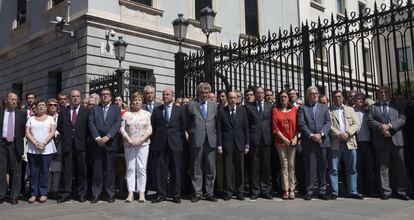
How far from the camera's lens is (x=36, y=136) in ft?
26.4

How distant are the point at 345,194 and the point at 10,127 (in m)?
6.56

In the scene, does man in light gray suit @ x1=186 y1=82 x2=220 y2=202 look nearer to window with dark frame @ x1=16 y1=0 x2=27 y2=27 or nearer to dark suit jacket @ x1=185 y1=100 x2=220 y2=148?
dark suit jacket @ x1=185 y1=100 x2=220 y2=148

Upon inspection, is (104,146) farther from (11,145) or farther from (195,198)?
(195,198)

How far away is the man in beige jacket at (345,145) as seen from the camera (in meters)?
7.95

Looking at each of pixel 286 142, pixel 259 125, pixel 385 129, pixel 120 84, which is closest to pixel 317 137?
pixel 286 142

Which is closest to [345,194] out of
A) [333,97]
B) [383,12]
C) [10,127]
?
[333,97]

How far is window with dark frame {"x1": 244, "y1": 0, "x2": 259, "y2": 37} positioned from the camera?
1011 inches

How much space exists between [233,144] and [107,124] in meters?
2.38

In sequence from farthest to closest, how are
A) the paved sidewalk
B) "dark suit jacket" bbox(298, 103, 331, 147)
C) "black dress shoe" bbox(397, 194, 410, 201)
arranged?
"dark suit jacket" bbox(298, 103, 331, 147), "black dress shoe" bbox(397, 194, 410, 201), the paved sidewalk

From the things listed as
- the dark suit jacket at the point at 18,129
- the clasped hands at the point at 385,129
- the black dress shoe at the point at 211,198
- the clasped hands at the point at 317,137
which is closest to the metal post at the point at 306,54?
the clasped hands at the point at 317,137

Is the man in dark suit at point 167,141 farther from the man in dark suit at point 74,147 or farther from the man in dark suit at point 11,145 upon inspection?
the man in dark suit at point 11,145

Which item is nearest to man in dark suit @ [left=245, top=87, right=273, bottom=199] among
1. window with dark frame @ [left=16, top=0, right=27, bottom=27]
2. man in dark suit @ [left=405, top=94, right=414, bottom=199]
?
man in dark suit @ [left=405, top=94, right=414, bottom=199]

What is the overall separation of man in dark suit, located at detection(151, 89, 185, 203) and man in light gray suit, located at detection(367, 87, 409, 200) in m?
3.57

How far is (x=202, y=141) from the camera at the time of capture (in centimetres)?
788
